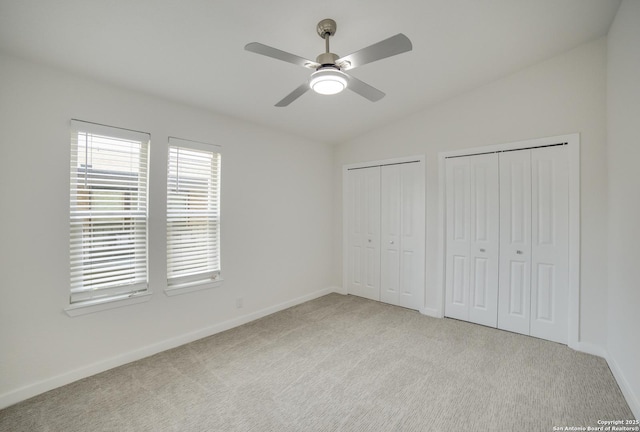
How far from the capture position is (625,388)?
212cm

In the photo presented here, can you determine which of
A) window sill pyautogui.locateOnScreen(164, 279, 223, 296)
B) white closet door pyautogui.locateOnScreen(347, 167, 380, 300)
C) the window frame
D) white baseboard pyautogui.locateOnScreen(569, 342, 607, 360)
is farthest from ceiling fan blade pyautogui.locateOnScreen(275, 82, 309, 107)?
white baseboard pyautogui.locateOnScreen(569, 342, 607, 360)

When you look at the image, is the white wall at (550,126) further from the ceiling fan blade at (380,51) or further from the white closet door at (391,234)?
the ceiling fan blade at (380,51)

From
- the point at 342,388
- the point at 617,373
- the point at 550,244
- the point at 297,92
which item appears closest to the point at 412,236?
the point at 550,244

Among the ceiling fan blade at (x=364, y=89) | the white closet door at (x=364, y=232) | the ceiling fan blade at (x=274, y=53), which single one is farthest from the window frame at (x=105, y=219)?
the white closet door at (x=364, y=232)

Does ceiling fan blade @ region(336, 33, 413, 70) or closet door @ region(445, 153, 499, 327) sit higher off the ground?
ceiling fan blade @ region(336, 33, 413, 70)

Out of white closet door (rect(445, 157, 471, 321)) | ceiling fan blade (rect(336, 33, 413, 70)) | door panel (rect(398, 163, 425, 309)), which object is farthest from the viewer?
door panel (rect(398, 163, 425, 309))

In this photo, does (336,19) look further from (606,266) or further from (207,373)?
(606,266)

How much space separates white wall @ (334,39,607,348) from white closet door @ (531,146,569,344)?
0.15 m

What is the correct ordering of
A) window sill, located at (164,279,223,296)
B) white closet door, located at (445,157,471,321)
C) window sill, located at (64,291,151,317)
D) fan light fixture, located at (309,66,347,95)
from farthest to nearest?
white closet door, located at (445,157,471,321), window sill, located at (164,279,223,296), window sill, located at (64,291,151,317), fan light fixture, located at (309,66,347,95)

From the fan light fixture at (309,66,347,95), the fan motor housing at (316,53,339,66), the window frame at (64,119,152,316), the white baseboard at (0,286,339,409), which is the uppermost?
the fan motor housing at (316,53,339,66)

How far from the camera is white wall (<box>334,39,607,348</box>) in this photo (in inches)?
108

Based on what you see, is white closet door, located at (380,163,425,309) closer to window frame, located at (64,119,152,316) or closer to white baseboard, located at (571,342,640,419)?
white baseboard, located at (571,342,640,419)

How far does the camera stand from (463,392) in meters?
2.19

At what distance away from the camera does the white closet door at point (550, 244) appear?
2941mm
